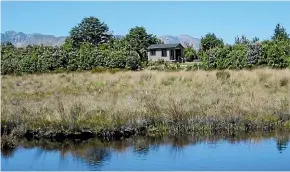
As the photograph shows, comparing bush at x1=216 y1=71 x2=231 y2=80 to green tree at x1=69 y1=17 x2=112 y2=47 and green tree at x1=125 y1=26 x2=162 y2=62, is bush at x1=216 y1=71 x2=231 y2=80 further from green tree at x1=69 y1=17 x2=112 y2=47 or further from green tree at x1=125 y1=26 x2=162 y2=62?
green tree at x1=69 y1=17 x2=112 y2=47

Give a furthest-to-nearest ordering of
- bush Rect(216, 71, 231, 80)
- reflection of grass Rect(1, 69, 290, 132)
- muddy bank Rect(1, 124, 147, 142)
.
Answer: bush Rect(216, 71, 231, 80), reflection of grass Rect(1, 69, 290, 132), muddy bank Rect(1, 124, 147, 142)

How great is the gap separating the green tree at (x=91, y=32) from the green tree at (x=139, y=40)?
51.5ft

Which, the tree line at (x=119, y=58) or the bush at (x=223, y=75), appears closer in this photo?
the bush at (x=223, y=75)

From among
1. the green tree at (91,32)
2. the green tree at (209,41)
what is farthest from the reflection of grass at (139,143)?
the green tree at (91,32)

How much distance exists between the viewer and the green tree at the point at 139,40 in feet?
229

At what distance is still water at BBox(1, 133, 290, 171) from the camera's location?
10914 mm

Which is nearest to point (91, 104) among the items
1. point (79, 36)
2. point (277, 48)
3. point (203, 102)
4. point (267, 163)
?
point (203, 102)

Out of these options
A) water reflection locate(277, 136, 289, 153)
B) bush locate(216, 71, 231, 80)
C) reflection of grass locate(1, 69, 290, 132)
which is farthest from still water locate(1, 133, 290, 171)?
bush locate(216, 71, 231, 80)

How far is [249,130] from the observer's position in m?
14.9

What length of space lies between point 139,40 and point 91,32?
71.6 ft

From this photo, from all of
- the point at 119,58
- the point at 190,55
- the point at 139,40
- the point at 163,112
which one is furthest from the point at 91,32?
the point at 163,112

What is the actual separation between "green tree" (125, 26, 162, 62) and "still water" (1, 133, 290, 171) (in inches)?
2168

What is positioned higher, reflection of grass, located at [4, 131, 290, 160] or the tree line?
the tree line

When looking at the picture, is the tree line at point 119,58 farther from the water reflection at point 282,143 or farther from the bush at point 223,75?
the water reflection at point 282,143
